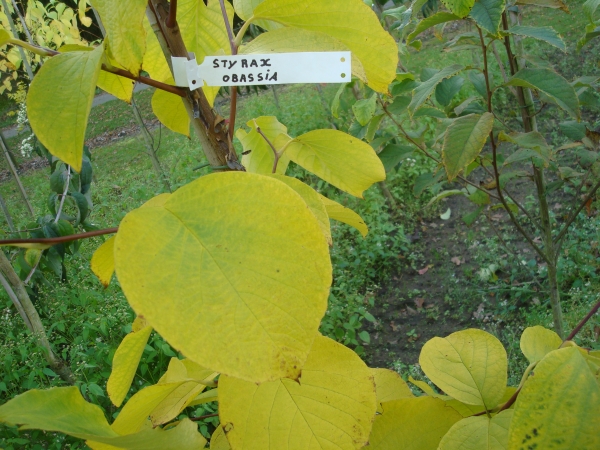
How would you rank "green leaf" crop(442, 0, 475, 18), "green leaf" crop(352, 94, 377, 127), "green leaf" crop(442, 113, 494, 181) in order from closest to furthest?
"green leaf" crop(442, 0, 475, 18) < "green leaf" crop(442, 113, 494, 181) < "green leaf" crop(352, 94, 377, 127)

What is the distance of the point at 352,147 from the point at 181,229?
0.98 feet

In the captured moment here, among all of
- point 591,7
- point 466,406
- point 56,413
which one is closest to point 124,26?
point 56,413

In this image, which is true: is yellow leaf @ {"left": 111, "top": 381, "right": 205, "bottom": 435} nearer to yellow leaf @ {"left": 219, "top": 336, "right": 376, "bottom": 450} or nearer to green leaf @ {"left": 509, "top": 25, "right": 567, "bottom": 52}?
yellow leaf @ {"left": 219, "top": 336, "right": 376, "bottom": 450}

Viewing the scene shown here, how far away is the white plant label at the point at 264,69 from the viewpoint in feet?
1.67

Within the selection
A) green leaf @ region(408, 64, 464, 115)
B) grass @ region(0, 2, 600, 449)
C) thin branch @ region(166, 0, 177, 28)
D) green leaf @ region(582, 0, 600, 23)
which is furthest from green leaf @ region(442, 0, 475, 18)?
grass @ region(0, 2, 600, 449)

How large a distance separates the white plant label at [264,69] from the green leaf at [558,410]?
12.5 inches

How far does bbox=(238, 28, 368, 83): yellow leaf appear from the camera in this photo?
0.51m

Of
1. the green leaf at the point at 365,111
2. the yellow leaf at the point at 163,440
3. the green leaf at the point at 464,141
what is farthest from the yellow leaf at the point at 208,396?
the green leaf at the point at 365,111

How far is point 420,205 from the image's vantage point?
4.14m

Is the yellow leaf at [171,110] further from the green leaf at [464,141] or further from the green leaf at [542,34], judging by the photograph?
the green leaf at [542,34]

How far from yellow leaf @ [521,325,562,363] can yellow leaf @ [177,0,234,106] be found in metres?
0.48

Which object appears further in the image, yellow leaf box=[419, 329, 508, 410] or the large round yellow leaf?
yellow leaf box=[419, 329, 508, 410]

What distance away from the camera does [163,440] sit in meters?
0.43

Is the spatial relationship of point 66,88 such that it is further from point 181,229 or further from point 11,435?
point 11,435
